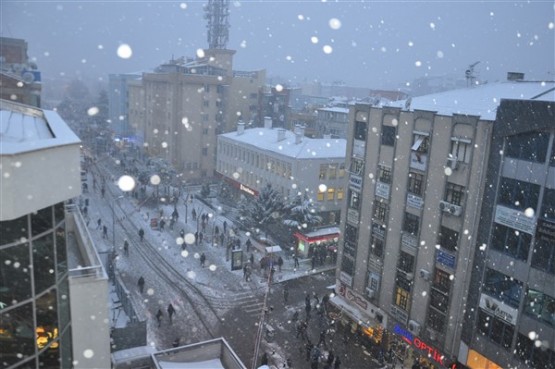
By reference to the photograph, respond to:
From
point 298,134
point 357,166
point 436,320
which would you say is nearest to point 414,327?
point 436,320

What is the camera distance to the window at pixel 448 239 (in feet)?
61.2

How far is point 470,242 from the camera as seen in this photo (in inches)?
705

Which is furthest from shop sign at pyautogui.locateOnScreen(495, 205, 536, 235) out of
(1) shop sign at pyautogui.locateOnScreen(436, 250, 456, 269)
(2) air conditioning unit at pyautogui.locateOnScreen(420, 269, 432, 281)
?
(2) air conditioning unit at pyautogui.locateOnScreen(420, 269, 432, 281)

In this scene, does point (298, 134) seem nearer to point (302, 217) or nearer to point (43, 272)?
point (302, 217)

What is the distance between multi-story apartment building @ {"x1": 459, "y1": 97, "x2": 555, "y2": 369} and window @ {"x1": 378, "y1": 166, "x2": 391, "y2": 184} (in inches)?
211

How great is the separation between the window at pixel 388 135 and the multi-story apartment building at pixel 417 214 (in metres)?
0.05

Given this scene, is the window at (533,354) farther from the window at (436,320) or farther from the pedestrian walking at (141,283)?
the pedestrian walking at (141,283)

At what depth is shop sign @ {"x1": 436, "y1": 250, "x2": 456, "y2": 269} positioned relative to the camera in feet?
61.4

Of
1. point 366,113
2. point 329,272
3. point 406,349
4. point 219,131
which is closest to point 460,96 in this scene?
point 366,113

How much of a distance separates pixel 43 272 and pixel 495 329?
1602 cm

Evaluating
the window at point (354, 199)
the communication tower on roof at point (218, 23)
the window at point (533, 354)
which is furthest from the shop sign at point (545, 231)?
the communication tower on roof at point (218, 23)

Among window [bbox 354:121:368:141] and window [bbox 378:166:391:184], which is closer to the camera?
window [bbox 378:166:391:184]

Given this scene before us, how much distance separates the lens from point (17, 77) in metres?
36.4

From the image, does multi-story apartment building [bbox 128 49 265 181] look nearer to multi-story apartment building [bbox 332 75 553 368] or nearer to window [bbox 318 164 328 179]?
window [bbox 318 164 328 179]
